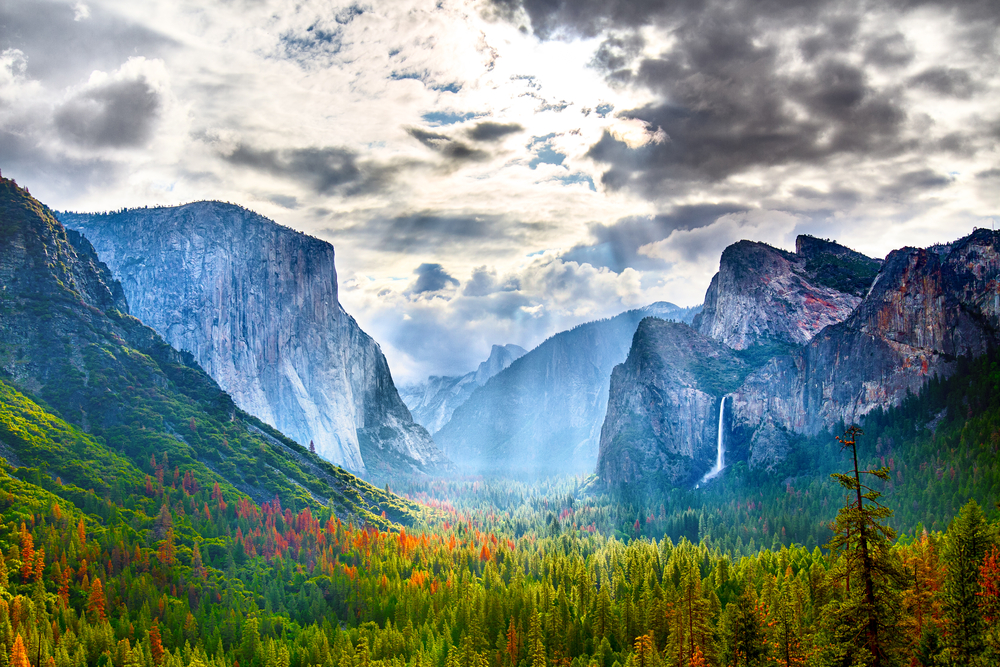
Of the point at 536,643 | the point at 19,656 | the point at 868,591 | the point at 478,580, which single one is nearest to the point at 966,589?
the point at 868,591

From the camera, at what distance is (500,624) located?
118125 mm

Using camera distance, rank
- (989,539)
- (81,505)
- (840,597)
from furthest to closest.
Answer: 1. (81,505)
2. (989,539)
3. (840,597)

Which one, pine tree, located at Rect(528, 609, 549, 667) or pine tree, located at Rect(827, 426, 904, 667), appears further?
pine tree, located at Rect(528, 609, 549, 667)

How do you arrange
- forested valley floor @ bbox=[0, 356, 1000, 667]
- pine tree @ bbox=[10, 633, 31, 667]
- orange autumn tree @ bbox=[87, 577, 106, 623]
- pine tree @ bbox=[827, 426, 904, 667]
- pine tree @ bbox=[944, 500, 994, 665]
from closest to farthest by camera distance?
pine tree @ bbox=[827, 426, 904, 667], pine tree @ bbox=[944, 500, 994, 665], forested valley floor @ bbox=[0, 356, 1000, 667], pine tree @ bbox=[10, 633, 31, 667], orange autumn tree @ bbox=[87, 577, 106, 623]

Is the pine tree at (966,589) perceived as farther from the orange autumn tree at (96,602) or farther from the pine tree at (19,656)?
the orange autumn tree at (96,602)

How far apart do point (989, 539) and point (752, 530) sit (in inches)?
5306

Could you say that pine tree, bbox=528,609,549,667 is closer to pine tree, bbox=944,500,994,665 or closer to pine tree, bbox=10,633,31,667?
pine tree, bbox=944,500,994,665

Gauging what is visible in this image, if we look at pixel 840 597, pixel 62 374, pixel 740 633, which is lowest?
pixel 740 633

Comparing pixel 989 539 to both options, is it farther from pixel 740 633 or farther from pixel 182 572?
pixel 182 572

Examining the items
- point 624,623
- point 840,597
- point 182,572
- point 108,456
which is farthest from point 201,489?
point 840,597

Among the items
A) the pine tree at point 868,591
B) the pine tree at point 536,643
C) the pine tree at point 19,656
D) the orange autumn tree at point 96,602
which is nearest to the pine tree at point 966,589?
the pine tree at point 868,591

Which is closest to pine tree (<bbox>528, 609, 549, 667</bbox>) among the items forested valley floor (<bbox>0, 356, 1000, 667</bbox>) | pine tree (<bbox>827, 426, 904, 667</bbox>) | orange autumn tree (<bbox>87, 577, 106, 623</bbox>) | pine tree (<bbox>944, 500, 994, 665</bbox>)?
forested valley floor (<bbox>0, 356, 1000, 667</bbox>)

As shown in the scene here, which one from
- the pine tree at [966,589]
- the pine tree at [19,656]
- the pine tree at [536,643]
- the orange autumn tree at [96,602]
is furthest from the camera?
the orange autumn tree at [96,602]

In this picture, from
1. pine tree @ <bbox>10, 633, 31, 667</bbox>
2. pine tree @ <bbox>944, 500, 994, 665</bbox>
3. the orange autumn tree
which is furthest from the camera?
the orange autumn tree
